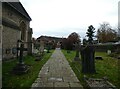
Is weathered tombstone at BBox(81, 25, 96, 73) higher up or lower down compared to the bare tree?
lower down

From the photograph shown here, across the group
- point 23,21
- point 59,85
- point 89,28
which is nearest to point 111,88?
point 59,85

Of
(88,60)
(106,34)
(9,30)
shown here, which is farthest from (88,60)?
(106,34)

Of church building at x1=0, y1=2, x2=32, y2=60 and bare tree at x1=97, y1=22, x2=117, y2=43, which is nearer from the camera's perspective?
church building at x1=0, y1=2, x2=32, y2=60

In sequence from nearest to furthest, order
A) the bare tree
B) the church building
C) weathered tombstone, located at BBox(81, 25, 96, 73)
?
weathered tombstone, located at BBox(81, 25, 96, 73)
the church building
the bare tree

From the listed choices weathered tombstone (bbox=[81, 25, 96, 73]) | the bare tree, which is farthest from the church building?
the bare tree

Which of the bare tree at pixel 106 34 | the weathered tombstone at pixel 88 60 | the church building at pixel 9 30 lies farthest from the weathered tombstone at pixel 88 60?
the bare tree at pixel 106 34

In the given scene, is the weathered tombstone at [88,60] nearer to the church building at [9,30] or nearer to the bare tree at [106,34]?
the church building at [9,30]

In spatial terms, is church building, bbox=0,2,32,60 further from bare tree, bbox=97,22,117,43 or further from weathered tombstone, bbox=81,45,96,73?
bare tree, bbox=97,22,117,43

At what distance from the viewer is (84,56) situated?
35.1 ft

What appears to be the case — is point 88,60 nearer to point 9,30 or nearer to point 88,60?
point 88,60

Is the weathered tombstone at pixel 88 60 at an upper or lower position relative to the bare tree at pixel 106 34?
lower

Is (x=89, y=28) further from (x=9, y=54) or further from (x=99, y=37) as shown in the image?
(x=9, y=54)

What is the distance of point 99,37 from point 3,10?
50.3 meters

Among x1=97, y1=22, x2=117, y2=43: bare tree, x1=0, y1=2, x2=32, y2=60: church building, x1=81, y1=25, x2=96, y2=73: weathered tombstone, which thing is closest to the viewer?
x1=81, y1=25, x2=96, y2=73: weathered tombstone
